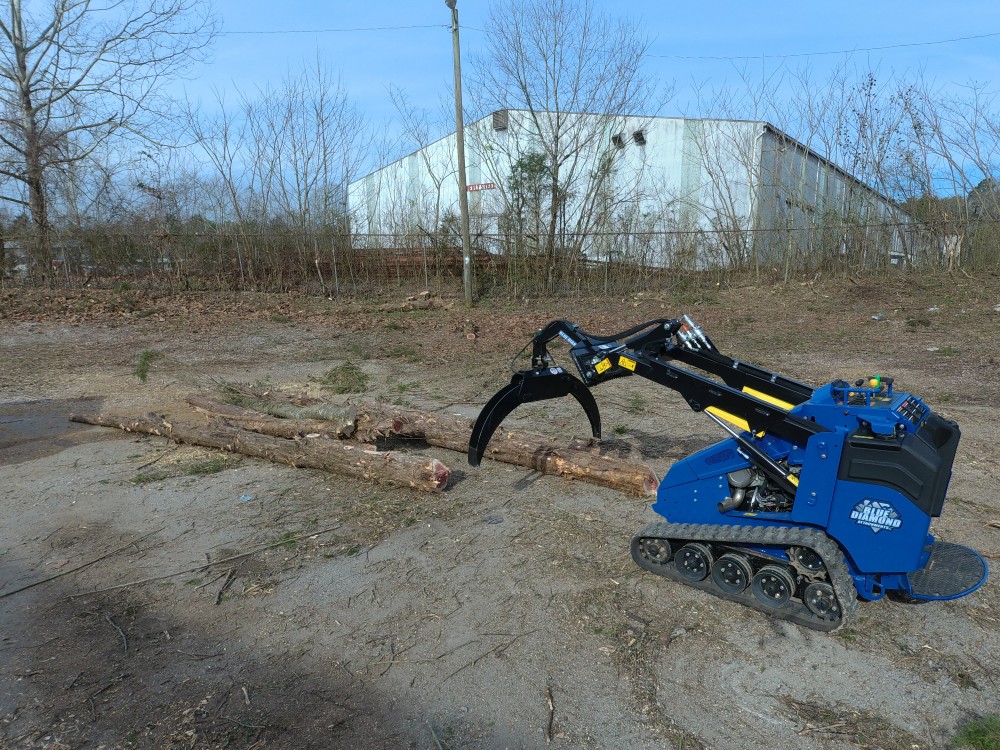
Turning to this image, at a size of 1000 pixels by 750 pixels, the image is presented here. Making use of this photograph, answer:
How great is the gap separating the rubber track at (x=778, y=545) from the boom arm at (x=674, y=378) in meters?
0.35

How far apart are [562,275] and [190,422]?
14380 millimetres

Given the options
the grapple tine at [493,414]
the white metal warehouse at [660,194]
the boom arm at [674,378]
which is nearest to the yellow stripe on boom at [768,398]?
the boom arm at [674,378]

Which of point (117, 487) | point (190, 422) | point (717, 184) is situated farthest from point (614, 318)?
point (117, 487)

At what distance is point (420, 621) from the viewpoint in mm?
4168

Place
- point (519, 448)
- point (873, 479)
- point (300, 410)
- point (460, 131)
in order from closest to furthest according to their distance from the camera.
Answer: point (873, 479), point (519, 448), point (300, 410), point (460, 131)

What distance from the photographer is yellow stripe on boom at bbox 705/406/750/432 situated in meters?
4.10

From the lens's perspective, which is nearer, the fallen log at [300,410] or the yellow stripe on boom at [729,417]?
the yellow stripe on boom at [729,417]

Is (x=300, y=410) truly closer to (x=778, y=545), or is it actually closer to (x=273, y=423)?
(x=273, y=423)

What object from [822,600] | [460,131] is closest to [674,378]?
[822,600]

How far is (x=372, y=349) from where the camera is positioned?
14.0 m

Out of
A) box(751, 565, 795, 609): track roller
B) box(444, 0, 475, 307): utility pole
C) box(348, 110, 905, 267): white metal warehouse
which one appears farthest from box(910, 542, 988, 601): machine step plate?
box(348, 110, 905, 267): white metal warehouse

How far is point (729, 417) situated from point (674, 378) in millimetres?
401

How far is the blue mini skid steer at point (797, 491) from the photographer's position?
3650mm

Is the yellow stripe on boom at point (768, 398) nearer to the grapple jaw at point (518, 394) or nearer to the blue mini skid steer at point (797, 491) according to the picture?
the blue mini skid steer at point (797, 491)
